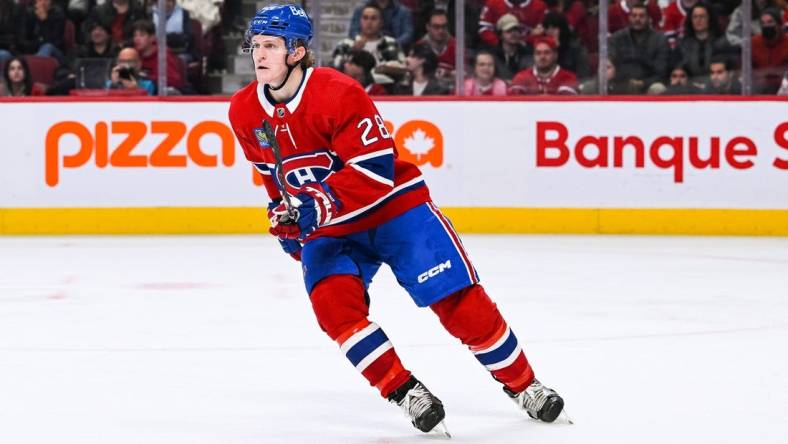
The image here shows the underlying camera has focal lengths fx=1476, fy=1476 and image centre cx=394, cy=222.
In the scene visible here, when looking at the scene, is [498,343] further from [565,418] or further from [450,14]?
[450,14]

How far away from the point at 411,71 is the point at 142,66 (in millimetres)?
1640

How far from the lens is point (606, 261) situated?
24.0ft

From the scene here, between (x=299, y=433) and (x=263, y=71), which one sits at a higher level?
(x=263, y=71)

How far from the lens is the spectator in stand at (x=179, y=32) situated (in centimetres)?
895

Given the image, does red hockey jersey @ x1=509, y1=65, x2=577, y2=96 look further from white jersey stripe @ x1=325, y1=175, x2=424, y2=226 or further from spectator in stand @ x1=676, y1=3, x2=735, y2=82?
white jersey stripe @ x1=325, y1=175, x2=424, y2=226

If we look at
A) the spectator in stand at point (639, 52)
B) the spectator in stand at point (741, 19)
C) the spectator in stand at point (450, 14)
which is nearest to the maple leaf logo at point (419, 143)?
the spectator in stand at point (450, 14)

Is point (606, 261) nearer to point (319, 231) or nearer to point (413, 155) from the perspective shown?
point (413, 155)

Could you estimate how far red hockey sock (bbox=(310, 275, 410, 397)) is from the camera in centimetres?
330

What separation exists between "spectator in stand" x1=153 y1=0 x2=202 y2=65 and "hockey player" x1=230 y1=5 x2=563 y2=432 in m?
5.60

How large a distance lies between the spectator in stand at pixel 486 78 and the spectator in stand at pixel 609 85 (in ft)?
1.60

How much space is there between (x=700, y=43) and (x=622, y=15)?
0.49 meters

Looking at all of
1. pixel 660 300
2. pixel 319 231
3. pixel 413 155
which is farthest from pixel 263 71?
pixel 413 155

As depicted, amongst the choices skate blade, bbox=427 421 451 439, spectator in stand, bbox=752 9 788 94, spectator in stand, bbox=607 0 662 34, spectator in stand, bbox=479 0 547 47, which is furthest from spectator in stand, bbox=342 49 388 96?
skate blade, bbox=427 421 451 439

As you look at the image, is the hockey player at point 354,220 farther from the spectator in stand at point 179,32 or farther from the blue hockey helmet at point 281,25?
the spectator in stand at point 179,32
